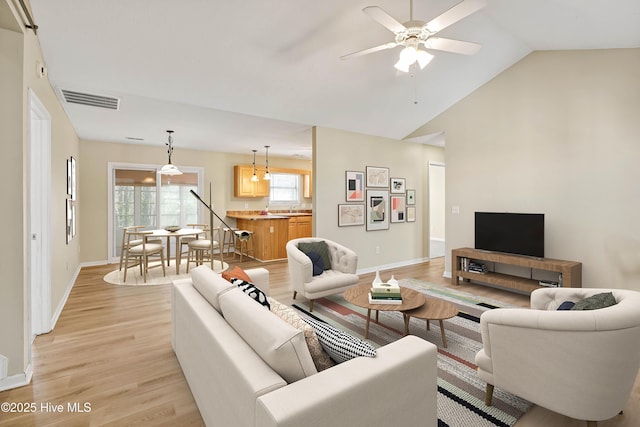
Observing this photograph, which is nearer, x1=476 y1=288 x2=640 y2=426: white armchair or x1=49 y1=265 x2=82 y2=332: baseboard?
x1=476 y1=288 x2=640 y2=426: white armchair

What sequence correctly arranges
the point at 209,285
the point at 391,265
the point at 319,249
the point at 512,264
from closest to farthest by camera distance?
the point at 209,285 < the point at 319,249 < the point at 512,264 < the point at 391,265

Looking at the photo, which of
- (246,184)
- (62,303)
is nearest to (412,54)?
(62,303)

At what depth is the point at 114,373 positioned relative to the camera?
233cm

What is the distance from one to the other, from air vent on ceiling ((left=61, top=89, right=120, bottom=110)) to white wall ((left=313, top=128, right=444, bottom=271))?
275 cm

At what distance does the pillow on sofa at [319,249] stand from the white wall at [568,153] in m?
2.40

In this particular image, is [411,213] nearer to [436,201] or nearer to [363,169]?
[363,169]

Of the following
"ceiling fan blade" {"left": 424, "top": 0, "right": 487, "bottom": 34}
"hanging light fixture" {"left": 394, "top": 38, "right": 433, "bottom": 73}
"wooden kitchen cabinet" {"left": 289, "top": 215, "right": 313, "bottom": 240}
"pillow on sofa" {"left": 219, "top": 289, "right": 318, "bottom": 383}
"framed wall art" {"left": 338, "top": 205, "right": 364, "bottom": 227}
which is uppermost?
"ceiling fan blade" {"left": 424, "top": 0, "right": 487, "bottom": 34}

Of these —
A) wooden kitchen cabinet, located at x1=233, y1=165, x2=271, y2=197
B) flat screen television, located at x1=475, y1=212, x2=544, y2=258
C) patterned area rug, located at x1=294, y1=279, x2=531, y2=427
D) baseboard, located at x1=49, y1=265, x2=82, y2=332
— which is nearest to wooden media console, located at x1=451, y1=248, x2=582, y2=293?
flat screen television, located at x1=475, y1=212, x2=544, y2=258

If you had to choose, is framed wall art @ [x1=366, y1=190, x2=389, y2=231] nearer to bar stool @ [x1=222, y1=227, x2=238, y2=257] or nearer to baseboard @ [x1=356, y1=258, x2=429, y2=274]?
baseboard @ [x1=356, y1=258, x2=429, y2=274]

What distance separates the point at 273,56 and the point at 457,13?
1869 millimetres

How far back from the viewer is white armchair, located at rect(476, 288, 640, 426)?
1.52 metres

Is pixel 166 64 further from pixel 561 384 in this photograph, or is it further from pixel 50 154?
pixel 561 384

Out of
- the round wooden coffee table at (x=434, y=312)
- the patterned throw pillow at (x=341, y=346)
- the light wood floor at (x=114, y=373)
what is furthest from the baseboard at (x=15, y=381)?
the round wooden coffee table at (x=434, y=312)

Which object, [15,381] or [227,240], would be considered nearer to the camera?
[15,381]
